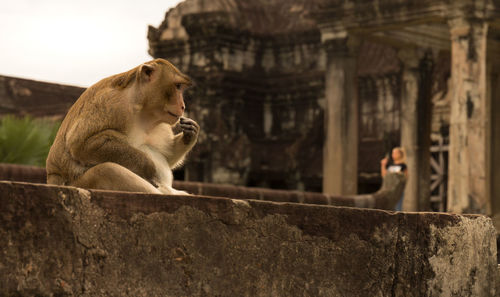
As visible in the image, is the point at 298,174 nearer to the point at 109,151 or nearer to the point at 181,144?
the point at 181,144

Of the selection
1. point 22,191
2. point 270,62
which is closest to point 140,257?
point 22,191

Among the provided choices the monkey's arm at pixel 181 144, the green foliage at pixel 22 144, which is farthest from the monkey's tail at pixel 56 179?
the green foliage at pixel 22 144

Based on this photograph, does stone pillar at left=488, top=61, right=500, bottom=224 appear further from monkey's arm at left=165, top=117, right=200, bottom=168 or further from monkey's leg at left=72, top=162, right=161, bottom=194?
monkey's leg at left=72, top=162, right=161, bottom=194

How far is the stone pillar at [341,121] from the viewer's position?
1791 cm

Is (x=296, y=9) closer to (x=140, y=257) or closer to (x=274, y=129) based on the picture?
(x=274, y=129)

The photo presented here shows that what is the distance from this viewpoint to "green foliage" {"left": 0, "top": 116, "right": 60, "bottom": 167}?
40.4 ft

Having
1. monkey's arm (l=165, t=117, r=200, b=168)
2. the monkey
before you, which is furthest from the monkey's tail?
monkey's arm (l=165, t=117, r=200, b=168)

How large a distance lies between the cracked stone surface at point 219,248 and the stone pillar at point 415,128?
555 inches

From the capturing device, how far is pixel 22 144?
12336 millimetres

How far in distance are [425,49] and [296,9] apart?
4952 millimetres

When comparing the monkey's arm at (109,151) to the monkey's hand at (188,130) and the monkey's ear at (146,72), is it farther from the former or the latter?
the monkey's hand at (188,130)

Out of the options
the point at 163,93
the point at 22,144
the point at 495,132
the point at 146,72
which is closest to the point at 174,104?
the point at 163,93

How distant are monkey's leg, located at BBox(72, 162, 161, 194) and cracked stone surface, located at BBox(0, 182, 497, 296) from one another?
1.44 ft

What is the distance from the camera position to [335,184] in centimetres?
1789
